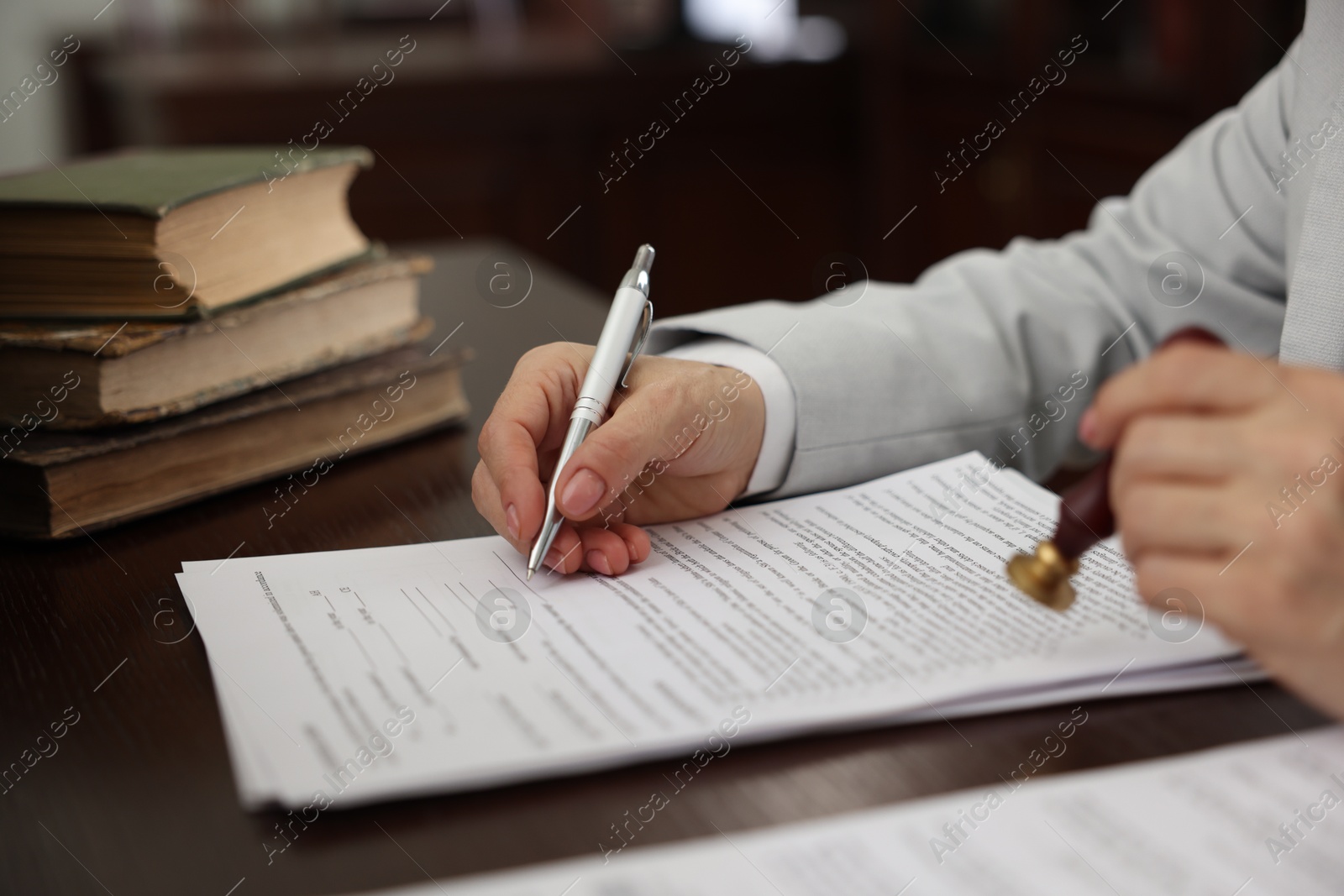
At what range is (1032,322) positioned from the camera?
898 mm

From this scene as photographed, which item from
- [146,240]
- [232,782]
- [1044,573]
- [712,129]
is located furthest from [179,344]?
[712,129]

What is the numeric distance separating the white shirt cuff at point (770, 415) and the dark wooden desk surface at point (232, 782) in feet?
0.98

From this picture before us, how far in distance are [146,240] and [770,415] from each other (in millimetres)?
432

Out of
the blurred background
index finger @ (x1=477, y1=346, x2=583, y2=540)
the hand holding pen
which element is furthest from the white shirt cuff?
the blurred background

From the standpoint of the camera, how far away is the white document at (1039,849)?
0.39 m

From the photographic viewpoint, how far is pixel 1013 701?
1.64 feet

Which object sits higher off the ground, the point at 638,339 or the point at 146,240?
the point at 146,240

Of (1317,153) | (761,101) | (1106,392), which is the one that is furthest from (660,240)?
(1106,392)

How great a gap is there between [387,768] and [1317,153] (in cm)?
68

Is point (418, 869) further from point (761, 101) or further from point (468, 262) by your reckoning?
point (761, 101)

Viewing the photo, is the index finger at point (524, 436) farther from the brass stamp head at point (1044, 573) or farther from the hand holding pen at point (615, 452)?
the brass stamp head at point (1044, 573)

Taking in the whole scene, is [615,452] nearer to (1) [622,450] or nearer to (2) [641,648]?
(1) [622,450]

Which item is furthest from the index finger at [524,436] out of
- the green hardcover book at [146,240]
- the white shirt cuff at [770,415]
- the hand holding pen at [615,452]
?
the green hardcover book at [146,240]

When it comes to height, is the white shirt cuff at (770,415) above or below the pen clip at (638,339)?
below
